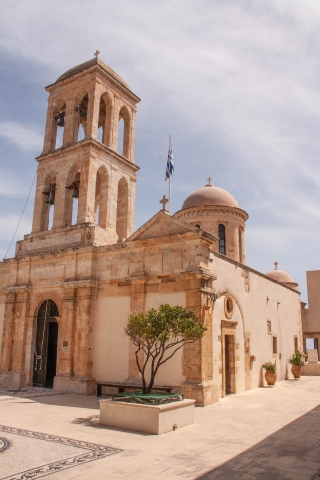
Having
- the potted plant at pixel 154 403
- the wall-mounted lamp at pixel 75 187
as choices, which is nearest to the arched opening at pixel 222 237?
the wall-mounted lamp at pixel 75 187

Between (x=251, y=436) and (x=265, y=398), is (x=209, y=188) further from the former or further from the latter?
(x=251, y=436)

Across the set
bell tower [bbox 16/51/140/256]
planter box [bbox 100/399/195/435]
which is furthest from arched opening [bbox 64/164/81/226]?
planter box [bbox 100/399/195/435]

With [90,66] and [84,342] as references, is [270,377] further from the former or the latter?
[90,66]

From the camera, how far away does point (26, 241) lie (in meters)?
17.3

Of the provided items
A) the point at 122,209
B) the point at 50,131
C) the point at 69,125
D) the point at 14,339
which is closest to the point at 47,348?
the point at 14,339

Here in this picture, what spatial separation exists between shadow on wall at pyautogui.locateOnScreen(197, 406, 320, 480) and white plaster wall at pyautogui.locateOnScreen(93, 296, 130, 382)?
6.36m

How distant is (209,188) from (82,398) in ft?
42.9

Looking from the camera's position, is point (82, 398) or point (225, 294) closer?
point (82, 398)

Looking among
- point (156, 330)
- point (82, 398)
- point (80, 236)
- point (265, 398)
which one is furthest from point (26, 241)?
point (265, 398)

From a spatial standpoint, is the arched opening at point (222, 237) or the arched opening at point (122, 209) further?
the arched opening at point (222, 237)

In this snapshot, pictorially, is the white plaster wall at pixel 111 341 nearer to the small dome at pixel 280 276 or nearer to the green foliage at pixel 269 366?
the green foliage at pixel 269 366

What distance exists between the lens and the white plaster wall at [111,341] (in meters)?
13.6

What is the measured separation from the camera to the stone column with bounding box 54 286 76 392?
14148 millimetres

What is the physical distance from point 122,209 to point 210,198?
18.3 feet
